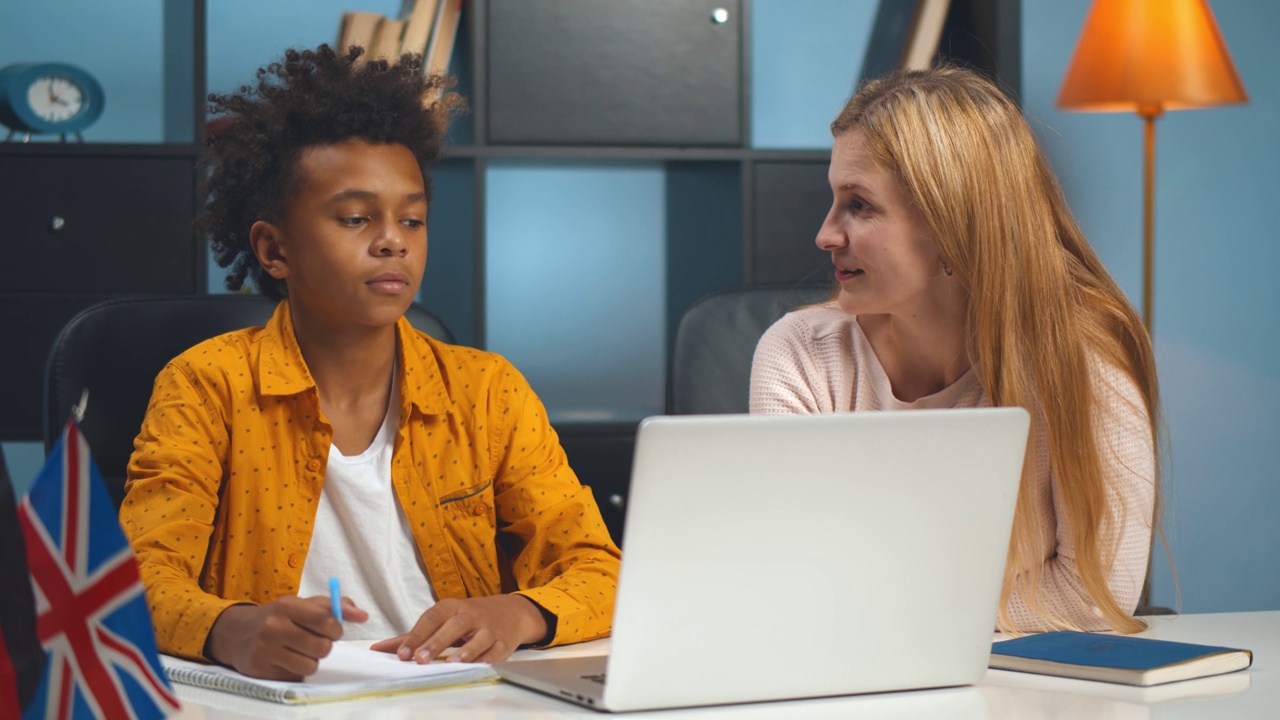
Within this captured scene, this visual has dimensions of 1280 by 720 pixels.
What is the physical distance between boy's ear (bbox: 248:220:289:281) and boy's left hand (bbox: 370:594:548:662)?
0.62 meters

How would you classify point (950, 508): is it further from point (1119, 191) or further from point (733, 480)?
point (1119, 191)

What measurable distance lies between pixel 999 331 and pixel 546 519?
52cm

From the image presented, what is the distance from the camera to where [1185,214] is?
273 cm

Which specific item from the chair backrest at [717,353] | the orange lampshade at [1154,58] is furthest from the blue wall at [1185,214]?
the chair backrest at [717,353]

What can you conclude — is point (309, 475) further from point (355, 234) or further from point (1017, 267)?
point (1017, 267)

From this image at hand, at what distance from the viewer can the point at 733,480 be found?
31.5 inches

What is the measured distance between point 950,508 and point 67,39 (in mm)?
2365

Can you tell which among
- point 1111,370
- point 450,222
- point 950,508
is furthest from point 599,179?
point 950,508

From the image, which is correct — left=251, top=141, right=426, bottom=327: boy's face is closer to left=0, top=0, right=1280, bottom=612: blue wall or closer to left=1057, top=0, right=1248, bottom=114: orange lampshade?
left=0, top=0, right=1280, bottom=612: blue wall

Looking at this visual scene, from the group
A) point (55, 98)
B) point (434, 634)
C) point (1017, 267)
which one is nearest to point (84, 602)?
point (434, 634)

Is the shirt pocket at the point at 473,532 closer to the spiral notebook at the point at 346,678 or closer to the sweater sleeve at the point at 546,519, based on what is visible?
the sweater sleeve at the point at 546,519

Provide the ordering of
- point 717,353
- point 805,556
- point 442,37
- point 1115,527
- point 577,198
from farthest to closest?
point 577,198 < point 442,37 < point 717,353 < point 1115,527 < point 805,556

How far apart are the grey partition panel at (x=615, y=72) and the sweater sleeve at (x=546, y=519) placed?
1.08m

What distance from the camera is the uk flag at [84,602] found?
681mm
